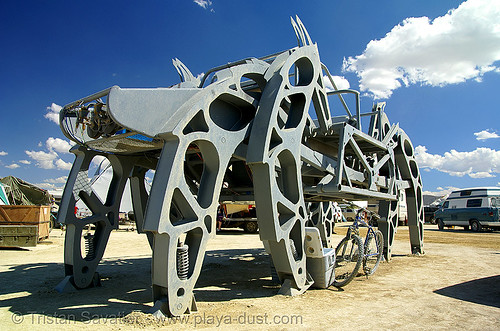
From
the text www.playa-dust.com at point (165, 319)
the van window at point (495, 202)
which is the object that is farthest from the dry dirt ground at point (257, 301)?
the van window at point (495, 202)

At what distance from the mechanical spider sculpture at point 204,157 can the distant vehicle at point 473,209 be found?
1925cm

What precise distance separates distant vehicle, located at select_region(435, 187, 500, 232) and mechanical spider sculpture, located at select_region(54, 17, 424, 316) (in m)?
19.2

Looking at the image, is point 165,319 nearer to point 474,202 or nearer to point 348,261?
point 348,261

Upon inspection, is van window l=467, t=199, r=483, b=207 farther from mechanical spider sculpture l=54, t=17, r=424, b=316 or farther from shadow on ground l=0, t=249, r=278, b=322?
shadow on ground l=0, t=249, r=278, b=322

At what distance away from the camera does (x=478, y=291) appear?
6855 millimetres

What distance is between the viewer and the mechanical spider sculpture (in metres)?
4.56

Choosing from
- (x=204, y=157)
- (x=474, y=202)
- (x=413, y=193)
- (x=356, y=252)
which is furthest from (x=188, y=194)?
(x=474, y=202)

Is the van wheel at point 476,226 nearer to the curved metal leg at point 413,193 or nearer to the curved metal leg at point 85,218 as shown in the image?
the curved metal leg at point 413,193

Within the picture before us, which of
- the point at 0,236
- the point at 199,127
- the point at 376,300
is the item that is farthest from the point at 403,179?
the point at 0,236

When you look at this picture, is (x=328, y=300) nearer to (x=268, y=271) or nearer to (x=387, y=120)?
(x=268, y=271)

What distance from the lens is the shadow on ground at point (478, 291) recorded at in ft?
20.3

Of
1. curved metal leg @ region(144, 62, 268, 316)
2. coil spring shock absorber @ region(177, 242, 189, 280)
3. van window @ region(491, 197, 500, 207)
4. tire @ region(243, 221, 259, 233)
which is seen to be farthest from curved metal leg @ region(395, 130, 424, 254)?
van window @ region(491, 197, 500, 207)

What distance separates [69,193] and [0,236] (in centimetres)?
907

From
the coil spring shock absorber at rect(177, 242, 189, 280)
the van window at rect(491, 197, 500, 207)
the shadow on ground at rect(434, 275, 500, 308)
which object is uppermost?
the van window at rect(491, 197, 500, 207)
